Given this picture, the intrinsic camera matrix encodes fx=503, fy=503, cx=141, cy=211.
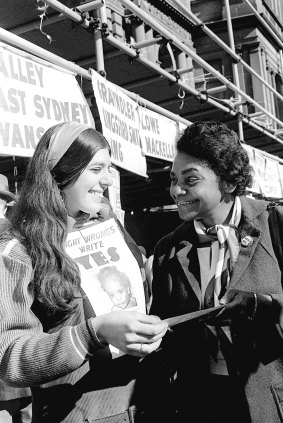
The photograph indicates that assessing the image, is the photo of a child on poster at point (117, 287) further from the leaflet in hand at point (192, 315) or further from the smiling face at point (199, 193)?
the smiling face at point (199, 193)

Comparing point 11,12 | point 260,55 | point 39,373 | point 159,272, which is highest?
point 260,55

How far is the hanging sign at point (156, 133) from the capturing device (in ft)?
18.0

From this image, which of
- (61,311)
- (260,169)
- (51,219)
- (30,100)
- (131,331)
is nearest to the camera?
(131,331)

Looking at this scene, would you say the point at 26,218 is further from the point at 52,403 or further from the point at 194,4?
the point at 194,4

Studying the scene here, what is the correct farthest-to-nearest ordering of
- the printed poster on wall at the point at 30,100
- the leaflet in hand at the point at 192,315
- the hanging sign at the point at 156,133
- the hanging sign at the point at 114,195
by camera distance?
the hanging sign at the point at 156,133 → the hanging sign at the point at 114,195 → the printed poster on wall at the point at 30,100 → the leaflet in hand at the point at 192,315

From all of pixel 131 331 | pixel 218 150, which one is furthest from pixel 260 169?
pixel 131 331

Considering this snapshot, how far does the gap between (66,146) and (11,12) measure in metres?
3.19

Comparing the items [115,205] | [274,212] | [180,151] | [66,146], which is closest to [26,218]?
[66,146]

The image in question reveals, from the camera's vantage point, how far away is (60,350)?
1458 mm

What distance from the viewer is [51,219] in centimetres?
186

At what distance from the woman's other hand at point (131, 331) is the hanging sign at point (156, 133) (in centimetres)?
397

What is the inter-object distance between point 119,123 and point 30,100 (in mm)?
1232

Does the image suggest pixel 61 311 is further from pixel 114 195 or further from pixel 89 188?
pixel 114 195

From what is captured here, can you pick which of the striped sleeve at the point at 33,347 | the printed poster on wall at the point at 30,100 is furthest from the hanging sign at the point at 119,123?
the striped sleeve at the point at 33,347
